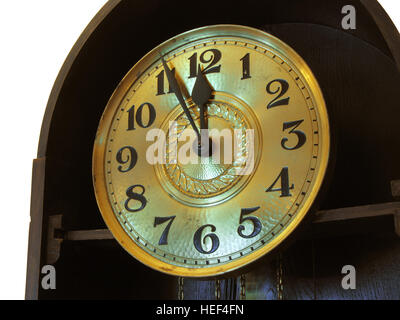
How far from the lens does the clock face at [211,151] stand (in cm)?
103

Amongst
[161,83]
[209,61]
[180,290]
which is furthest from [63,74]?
[180,290]

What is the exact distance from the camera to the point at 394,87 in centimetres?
117

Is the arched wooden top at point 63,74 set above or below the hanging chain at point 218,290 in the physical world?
above

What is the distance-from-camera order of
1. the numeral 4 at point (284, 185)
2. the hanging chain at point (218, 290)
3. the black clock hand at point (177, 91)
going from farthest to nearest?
1. the hanging chain at point (218, 290)
2. the black clock hand at point (177, 91)
3. the numeral 4 at point (284, 185)

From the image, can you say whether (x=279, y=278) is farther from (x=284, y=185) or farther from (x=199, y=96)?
(x=199, y=96)

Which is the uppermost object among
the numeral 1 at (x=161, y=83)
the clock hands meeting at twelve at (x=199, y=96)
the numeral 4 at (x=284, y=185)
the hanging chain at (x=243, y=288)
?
the numeral 1 at (x=161, y=83)

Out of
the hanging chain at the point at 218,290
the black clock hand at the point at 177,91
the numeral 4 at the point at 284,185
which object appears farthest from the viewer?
the hanging chain at the point at 218,290

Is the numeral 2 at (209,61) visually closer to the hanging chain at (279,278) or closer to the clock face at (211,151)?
the clock face at (211,151)

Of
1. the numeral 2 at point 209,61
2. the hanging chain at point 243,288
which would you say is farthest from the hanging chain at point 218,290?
the numeral 2 at point 209,61

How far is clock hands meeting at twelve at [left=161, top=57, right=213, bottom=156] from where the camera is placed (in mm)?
1138

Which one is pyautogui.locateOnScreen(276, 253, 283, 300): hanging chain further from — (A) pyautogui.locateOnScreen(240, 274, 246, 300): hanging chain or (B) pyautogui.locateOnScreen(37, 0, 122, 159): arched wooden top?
(B) pyautogui.locateOnScreen(37, 0, 122, 159): arched wooden top

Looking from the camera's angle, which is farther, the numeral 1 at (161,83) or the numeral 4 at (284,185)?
the numeral 1 at (161,83)
